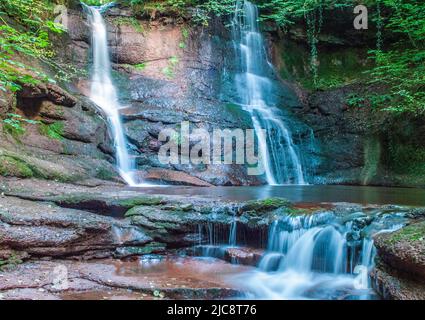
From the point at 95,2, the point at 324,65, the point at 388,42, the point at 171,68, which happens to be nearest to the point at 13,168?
the point at 171,68

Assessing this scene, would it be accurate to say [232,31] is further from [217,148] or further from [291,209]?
[291,209]

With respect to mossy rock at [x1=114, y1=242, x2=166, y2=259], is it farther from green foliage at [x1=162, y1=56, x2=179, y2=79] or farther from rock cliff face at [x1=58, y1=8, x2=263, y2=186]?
green foliage at [x1=162, y1=56, x2=179, y2=79]

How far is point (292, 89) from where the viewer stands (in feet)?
54.1

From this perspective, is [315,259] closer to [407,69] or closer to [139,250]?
[139,250]

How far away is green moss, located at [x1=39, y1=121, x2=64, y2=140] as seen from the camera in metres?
9.52

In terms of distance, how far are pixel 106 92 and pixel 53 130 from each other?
397 cm

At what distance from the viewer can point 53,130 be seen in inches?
384

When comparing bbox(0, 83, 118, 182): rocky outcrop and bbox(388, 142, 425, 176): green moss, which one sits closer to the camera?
bbox(0, 83, 118, 182): rocky outcrop

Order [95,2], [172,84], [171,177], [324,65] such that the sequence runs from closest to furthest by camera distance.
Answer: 1. [171,177]
2. [172,84]
3. [95,2]
4. [324,65]

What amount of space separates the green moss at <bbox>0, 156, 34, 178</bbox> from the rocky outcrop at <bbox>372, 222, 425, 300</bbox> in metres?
6.39

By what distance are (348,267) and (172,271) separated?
2.44m

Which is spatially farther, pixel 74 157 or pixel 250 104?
pixel 250 104

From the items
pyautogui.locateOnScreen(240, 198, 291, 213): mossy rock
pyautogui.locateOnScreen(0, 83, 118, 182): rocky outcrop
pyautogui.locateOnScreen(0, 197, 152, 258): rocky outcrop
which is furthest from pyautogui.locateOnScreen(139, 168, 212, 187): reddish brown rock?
pyautogui.locateOnScreen(0, 197, 152, 258): rocky outcrop
